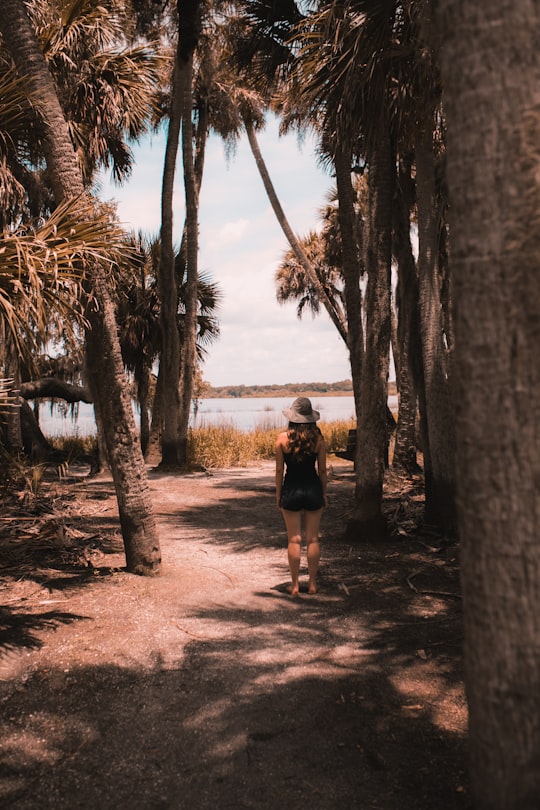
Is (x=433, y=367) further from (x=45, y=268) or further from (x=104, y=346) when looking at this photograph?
(x=45, y=268)

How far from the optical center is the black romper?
5.66 metres

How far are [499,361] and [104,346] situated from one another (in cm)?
455

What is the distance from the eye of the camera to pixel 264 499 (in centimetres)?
1146

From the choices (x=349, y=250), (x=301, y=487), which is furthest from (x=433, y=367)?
(x=301, y=487)

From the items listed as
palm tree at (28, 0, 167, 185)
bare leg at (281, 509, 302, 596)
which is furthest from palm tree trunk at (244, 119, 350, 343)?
bare leg at (281, 509, 302, 596)

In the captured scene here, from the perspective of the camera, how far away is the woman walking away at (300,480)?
5660mm

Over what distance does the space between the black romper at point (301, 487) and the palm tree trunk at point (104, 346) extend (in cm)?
148

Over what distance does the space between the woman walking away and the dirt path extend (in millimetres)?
492

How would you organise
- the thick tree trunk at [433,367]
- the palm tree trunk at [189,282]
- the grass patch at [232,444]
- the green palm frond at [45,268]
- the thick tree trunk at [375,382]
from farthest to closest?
the grass patch at [232,444] < the palm tree trunk at [189,282] < the thick tree trunk at [433,367] < the thick tree trunk at [375,382] < the green palm frond at [45,268]

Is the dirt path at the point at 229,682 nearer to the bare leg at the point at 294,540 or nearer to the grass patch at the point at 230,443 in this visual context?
the bare leg at the point at 294,540

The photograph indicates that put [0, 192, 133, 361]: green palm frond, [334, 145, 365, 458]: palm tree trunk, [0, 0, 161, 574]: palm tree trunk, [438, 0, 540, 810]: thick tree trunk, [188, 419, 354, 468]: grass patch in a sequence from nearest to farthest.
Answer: [438, 0, 540, 810]: thick tree trunk < [0, 192, 133, 361]: green palm frond < [0, 0, 161, 574]: palm tree trunk < [334, 145, 365, 458]: palm tree trunk < [188, 419, 354, 468]: grass patch

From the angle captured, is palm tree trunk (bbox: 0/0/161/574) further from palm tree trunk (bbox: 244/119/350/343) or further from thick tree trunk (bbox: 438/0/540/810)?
palm tree trunk (bbox: 244/119/350/343)

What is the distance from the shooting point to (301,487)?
5.67 m

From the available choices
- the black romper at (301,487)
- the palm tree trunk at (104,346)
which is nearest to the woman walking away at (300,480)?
the black romper at (301,487)
